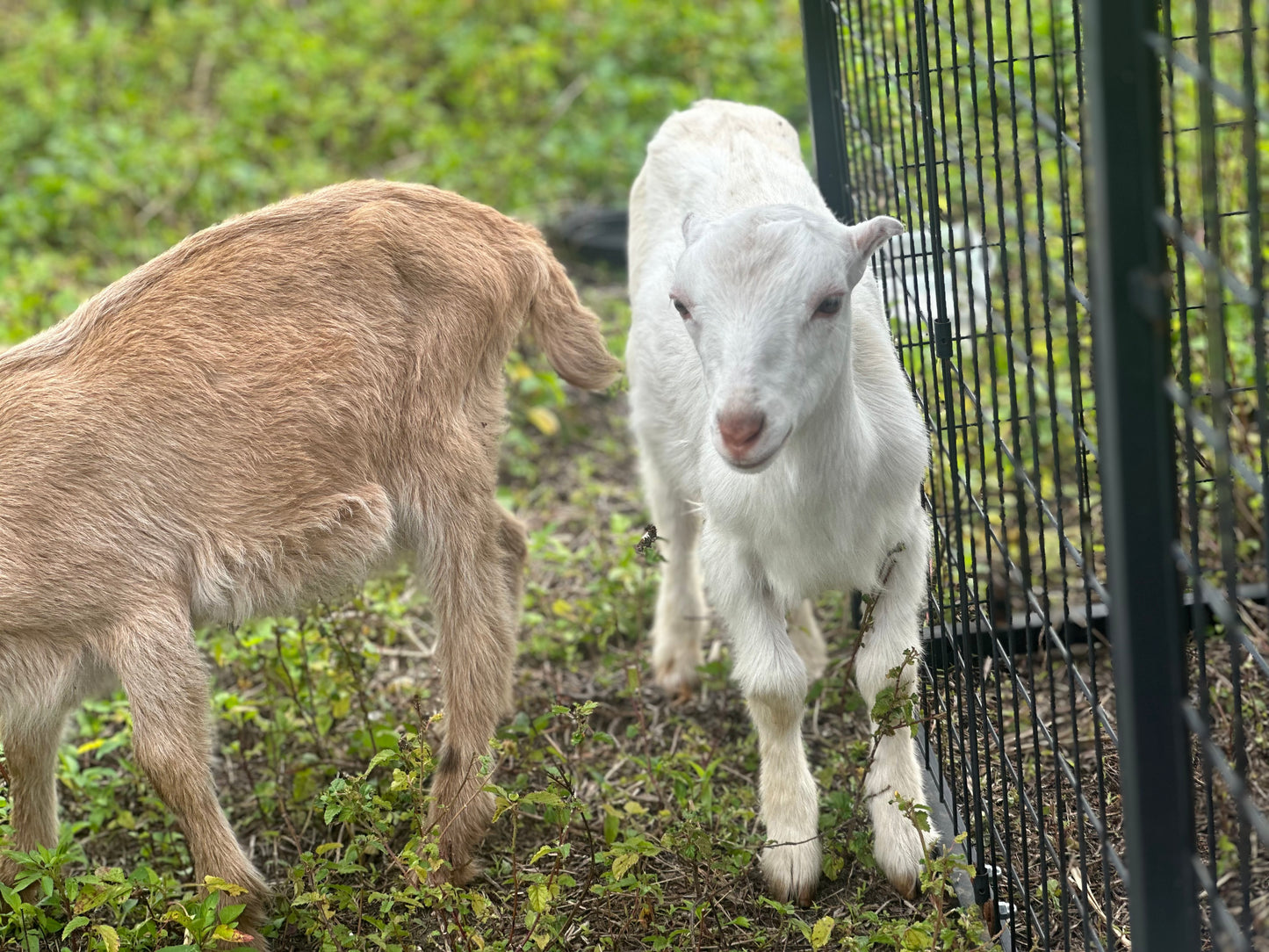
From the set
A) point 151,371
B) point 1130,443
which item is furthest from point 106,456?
point 1130,443

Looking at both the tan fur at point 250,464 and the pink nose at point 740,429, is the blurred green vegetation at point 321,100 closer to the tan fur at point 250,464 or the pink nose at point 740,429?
the tan fur at point 250,464

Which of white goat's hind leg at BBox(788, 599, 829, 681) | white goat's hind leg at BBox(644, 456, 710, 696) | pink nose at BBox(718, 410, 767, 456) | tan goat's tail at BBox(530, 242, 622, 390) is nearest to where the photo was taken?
pink nose at BBox(718, 410, 767, 456)

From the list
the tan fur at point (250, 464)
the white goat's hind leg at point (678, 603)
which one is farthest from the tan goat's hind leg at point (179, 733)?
the white goat's hind leg at point (678, 603)

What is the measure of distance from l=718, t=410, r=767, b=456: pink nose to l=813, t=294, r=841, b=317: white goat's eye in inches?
10.3

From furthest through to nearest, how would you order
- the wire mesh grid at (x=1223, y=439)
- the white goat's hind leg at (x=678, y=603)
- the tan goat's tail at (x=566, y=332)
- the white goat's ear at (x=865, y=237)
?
the white goat's hind leg at (x=678, y=603), the tan goat's tail at (x=566, y=332), the white goat's ear at (x=865, y=237), the wire mesh grid at (x=1223, y=439)

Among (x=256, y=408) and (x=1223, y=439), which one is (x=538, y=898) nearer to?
(x=256, y=408)

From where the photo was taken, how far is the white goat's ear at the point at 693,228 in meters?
2.95

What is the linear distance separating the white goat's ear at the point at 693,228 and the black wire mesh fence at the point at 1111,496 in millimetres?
445

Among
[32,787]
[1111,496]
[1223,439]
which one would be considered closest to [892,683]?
[1111,496]

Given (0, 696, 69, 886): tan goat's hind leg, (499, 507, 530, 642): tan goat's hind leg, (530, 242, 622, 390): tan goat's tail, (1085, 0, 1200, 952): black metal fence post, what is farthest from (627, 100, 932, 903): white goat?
(0, 696, 69, 886): tan goat's hind leg

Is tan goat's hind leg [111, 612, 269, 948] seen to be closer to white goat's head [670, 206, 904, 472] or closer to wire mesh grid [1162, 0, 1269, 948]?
white goat's head [670, 206, 904, 472]

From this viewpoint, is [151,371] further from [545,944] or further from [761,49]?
[761,49]

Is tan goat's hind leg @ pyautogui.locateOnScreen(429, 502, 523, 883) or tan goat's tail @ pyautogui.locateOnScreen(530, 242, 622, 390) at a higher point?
tan goat's tail @ pyautogui.locateOnScreen(530, 242, 622, 390)

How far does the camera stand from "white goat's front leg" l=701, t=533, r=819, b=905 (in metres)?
3.23
